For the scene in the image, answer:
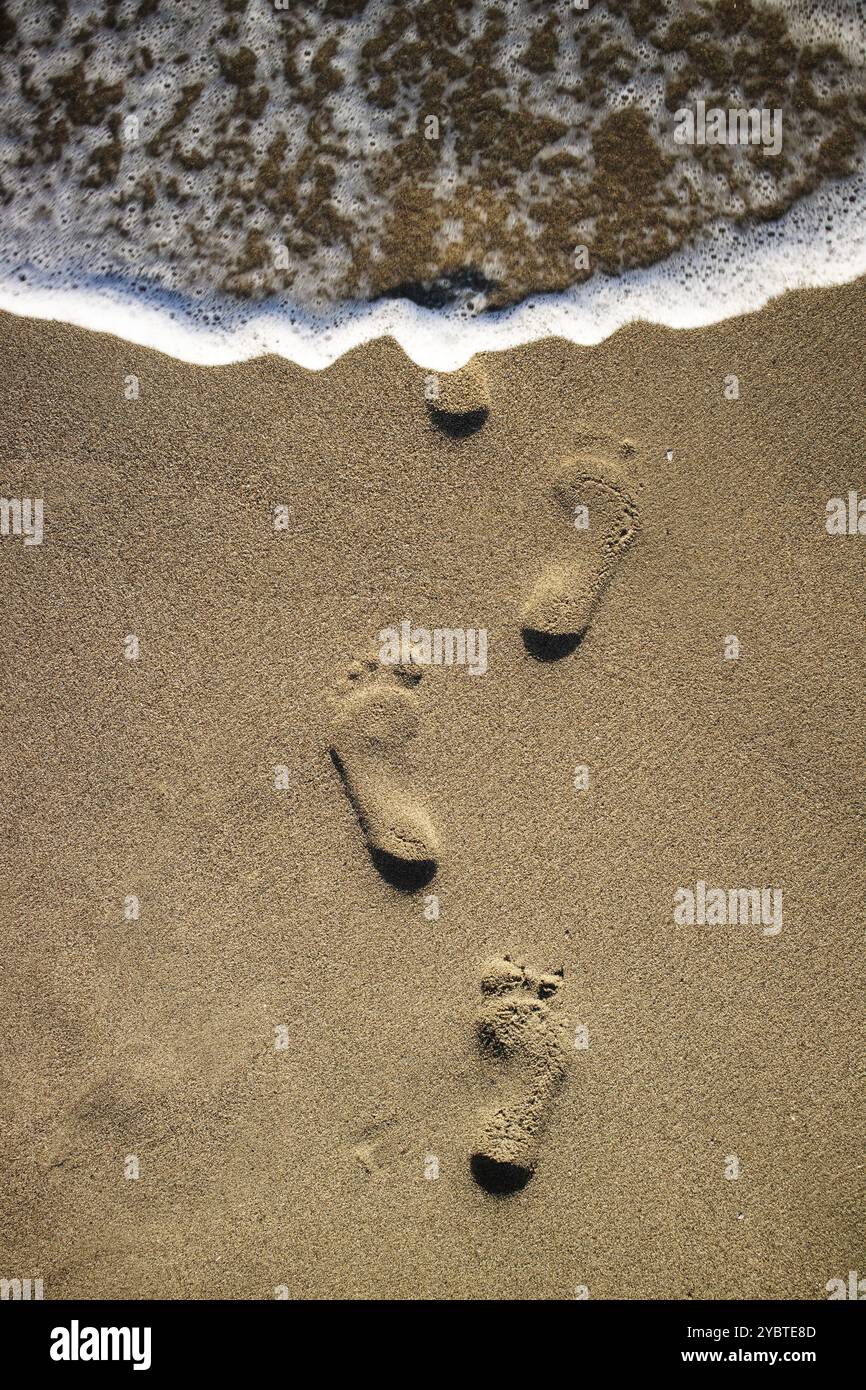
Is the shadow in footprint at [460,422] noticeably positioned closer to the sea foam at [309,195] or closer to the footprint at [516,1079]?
the sea foam at [309,195]

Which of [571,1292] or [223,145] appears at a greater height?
[223,145]

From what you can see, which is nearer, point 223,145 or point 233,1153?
point 233,1153

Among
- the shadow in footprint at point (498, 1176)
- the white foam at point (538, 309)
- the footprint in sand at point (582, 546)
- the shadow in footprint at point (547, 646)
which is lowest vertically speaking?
the shadow in footprint at point (498, 1176)

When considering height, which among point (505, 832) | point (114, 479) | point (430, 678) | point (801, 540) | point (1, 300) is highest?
point (1, 300)

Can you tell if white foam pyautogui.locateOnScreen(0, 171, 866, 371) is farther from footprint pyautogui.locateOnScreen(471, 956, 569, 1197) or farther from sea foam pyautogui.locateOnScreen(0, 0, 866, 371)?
footprint pyautogui.locateOnScreen(471, 956, 569, 1197)

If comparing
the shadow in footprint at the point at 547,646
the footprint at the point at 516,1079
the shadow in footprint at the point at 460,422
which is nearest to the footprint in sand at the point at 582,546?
the shadow in footprint at the point at 547,646

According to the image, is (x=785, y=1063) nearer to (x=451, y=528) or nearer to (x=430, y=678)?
(x=430, y=678)
